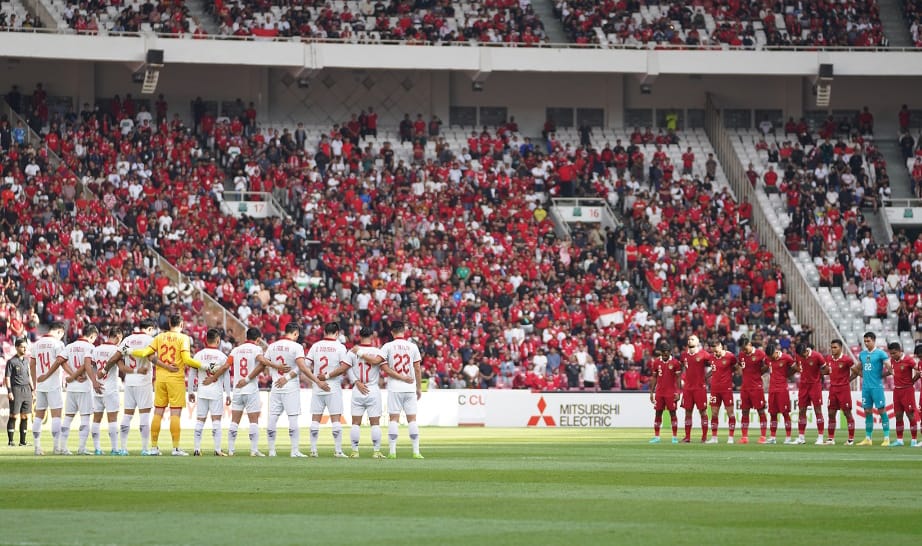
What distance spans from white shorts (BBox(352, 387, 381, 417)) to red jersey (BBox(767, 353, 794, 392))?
10350 millimetres

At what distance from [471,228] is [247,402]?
2706 centimetres

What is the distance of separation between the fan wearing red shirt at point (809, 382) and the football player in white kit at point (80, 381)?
45.3ft

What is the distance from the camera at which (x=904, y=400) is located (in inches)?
1166

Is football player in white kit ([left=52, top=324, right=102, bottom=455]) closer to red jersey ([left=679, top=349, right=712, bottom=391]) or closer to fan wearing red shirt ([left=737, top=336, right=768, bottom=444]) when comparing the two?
red jersey ([left=679, top=349, right=712, bottom=391])

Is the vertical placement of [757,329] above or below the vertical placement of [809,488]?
above

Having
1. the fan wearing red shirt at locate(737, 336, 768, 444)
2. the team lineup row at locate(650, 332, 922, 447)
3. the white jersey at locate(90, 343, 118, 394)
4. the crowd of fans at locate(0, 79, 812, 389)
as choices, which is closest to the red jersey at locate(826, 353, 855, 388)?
the team lineup row at locate(650, 332, 922, 447)

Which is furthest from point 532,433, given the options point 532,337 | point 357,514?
point 357,514

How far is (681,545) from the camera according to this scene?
12031 millimetres

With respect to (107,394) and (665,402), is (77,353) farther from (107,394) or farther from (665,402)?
(665,402)

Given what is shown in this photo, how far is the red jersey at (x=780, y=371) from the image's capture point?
30.3 meters

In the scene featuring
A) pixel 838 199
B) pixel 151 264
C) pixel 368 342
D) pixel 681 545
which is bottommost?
pixel 681 545

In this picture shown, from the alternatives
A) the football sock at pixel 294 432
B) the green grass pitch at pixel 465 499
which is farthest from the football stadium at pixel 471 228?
the green grass pitch at pixel 465 499

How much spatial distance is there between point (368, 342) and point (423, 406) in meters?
19.3

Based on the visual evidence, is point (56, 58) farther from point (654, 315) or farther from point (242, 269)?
point (654, 315)
